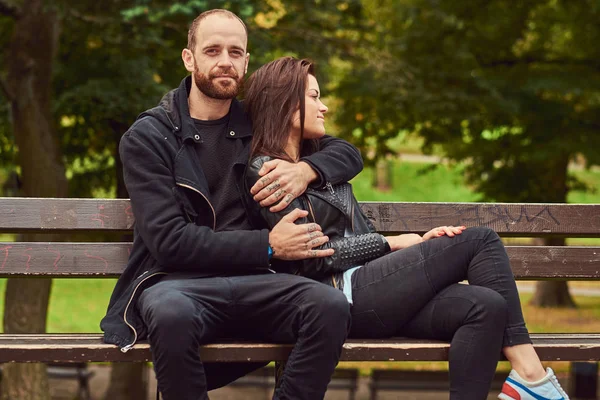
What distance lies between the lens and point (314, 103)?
3.67 m

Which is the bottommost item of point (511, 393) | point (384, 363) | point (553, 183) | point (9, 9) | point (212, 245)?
point (384, 363)

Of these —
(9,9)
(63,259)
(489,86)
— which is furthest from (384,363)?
(63,259)

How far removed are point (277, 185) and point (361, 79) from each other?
24.6ft

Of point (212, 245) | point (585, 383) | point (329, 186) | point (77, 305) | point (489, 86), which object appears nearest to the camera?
point (212, 245)

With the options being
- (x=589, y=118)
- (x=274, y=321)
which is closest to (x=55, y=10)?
(x=274, y=321)

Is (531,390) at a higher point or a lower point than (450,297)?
lower

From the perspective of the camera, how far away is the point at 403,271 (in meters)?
3.41

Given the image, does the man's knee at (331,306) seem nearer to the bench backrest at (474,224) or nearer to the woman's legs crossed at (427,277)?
the woman's legs crossed at (427,277)

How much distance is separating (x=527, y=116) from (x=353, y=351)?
8.54m

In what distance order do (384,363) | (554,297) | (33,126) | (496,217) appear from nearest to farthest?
(496,217) → (33,126) → (554,297) → (384,363)

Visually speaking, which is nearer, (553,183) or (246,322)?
(246,322)

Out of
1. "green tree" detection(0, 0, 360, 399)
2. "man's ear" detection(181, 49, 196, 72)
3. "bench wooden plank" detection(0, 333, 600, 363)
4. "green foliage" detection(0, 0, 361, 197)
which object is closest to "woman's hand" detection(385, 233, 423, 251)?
"bench wooden plank" detection(0, 333, 600, 363)

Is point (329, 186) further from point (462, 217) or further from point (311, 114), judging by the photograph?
point (462, 217)

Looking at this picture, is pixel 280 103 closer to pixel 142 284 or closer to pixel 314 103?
pixel 314 103
